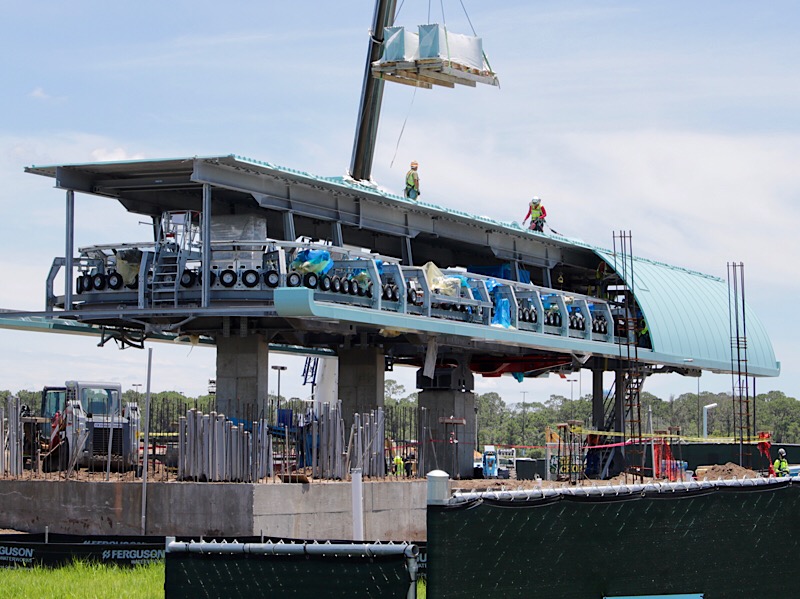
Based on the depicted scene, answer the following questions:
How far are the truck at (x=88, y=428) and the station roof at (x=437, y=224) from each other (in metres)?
5.47

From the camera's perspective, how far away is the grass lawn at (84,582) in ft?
55.6

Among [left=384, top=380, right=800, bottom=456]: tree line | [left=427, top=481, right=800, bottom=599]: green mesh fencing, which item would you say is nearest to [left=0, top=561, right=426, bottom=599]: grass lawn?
[left=427, top=481, right=800, bottom=599]: green mesh fencing

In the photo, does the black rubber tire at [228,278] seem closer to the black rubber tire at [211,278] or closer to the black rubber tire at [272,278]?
the black rubber tire at [211,278]

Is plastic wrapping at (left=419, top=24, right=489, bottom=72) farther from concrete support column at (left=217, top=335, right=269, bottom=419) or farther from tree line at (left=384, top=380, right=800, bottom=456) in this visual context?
tree line at (left=384, top=380, right=800, bottom=456)

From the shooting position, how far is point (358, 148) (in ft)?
149

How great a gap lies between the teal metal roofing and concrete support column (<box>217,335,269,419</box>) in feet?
52.8

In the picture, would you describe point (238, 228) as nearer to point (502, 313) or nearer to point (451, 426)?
point (502, 313)

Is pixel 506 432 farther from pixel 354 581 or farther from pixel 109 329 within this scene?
pixel 354 581

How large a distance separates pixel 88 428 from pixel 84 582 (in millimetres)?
15164

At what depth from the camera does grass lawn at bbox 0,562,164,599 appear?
16938 mm

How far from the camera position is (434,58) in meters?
40.7

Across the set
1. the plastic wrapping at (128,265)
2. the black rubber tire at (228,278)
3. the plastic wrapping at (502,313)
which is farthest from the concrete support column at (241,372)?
the plastic wrapping at (502,313)

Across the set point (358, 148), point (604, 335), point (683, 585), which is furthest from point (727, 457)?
point (683, 585)

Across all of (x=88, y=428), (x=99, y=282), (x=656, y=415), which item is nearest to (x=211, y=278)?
(x=99, y=282)
